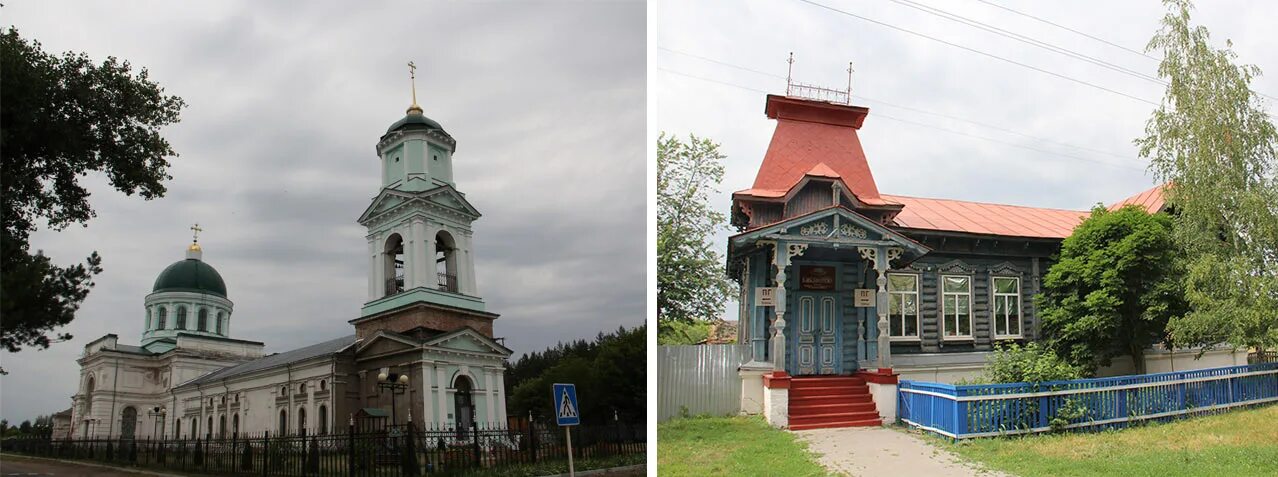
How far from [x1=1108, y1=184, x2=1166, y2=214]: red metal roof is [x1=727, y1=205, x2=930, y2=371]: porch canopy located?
6.06ft

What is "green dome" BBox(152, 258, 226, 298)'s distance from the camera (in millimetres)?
3607

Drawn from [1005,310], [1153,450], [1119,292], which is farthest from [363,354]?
[1005,310]

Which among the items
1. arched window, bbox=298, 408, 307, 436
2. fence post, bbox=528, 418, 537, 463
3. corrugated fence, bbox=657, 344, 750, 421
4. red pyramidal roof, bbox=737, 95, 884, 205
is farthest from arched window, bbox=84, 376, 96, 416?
red pyramidal roof, bbox=737, 95, 884, 205

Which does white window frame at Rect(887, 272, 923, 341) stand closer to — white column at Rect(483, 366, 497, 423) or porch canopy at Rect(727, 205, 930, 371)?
porch canopy at Rect(727, 205, 930, 371)

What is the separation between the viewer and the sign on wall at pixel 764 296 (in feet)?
23.9

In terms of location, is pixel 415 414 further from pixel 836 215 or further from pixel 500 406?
pixel 836 215

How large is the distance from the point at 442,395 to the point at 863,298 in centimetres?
444

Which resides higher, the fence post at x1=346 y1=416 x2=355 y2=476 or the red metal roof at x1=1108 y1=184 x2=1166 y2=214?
the red metal roof at x1=1108 y1=184 x2=1166 y2=214

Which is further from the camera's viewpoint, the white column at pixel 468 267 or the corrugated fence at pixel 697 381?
the corrugated fence at pixel 697 381

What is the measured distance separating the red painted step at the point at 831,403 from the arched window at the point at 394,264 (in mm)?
3622

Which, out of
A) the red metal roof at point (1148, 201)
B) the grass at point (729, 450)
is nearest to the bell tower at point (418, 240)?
the grass at point (729, 450)

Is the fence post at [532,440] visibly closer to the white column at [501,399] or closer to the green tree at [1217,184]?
the white column at [501,399]

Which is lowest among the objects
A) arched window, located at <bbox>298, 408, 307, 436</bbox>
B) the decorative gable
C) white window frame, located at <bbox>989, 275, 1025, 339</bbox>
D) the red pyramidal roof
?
arched window, located at <bbox>298, 408, 307, 436</bbox>

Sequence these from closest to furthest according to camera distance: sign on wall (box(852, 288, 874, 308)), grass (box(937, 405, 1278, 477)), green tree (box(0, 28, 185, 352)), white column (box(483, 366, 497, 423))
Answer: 1. green tree (box(0, 28, 185, 352))
2. white column (box(483, 366, 497, 423))
3. grass (box(937, 405, 1278, 477))
4. sign on wall (box(852, 288, 874, 308))
